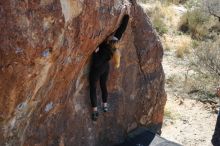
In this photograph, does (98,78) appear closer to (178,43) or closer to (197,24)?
(178,43)

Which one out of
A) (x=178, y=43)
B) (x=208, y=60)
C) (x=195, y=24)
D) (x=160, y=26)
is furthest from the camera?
(x=195, y=24)

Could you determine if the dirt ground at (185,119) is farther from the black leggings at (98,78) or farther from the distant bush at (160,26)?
Result: the distant bush at (160,26)

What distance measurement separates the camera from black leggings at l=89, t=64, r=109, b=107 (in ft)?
21.0

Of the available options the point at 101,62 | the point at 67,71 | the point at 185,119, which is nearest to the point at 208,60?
the point at 185,119

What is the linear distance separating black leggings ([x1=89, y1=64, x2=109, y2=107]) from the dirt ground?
300 centimetres

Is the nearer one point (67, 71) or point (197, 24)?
point (67, 71)

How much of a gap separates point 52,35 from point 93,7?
812 millimetres

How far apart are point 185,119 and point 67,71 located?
16.6 feet

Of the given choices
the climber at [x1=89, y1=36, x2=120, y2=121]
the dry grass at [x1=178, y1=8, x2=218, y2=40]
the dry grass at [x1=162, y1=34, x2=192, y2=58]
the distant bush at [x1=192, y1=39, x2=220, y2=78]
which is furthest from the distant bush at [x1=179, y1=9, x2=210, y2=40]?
the climber at [x1=89, y1=36, x2=120, y2=121]

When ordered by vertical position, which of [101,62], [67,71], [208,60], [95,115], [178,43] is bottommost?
[178,43]

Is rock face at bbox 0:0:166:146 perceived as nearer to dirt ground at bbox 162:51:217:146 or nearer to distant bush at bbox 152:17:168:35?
dirt ground at bbox 162:51:217:146

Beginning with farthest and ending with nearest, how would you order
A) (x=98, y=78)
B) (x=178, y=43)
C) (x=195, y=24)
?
(x=195, y=24), (x=178, y=43), (x=98, y=78)

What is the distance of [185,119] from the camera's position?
33.5ft

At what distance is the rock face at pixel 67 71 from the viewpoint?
15.7 feet
